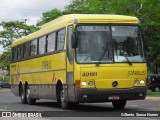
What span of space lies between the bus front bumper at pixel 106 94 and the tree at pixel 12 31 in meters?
70.7

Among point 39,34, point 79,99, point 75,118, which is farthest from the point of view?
point 39,34

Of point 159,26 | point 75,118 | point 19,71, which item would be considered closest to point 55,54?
point 75,118

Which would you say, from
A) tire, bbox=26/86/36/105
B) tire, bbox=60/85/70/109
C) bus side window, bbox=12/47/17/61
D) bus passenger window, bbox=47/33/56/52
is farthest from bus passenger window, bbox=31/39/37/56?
tire, bbox=60/85/70/109

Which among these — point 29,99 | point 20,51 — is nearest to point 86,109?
point 29,99

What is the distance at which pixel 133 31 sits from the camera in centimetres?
1939

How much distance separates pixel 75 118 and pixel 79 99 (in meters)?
2.26

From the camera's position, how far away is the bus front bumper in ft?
60.3

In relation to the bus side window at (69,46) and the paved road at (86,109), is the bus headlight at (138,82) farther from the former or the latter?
the bus side window at (69,46)

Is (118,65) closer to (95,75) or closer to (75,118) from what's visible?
(95,75)

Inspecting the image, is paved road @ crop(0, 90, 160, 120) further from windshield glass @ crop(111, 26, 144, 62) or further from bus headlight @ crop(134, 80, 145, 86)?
windshield glass @ crop(111, 26, 144, 62)

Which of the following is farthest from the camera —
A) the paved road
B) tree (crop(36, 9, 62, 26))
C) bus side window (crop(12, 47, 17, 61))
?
tree (crop(36, 9, 62, 26))

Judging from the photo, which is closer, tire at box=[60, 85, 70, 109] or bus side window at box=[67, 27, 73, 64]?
bus side window at box=[67, 27, 73, 64]

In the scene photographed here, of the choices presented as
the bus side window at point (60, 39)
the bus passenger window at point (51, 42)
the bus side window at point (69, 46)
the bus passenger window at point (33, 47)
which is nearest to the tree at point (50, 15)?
the bus passenger window at point (33, 47)

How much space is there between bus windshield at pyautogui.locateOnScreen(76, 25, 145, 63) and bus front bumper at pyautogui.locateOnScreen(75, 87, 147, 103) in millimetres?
1030
